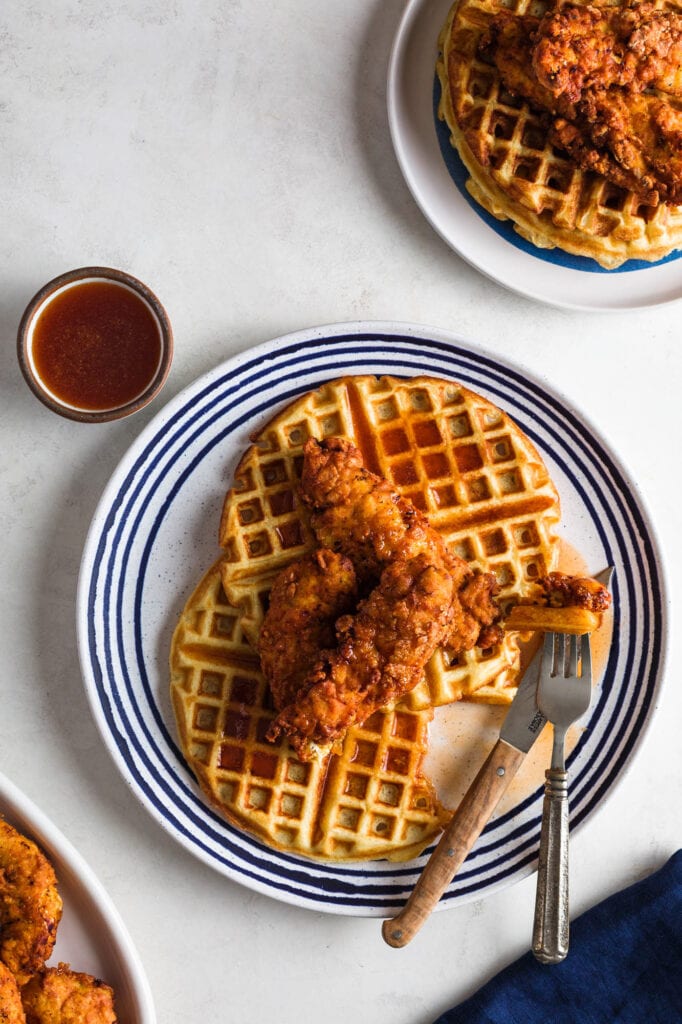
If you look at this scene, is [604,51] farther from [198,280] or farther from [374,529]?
[374,529]

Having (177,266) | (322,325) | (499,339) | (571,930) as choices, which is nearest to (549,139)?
(499,339)

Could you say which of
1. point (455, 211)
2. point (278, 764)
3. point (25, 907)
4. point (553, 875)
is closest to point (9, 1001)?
point (25, 907)

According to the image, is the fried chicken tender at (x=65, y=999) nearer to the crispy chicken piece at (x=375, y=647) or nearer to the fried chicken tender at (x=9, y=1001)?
the fried chicken tender at (x=9, y=1001)

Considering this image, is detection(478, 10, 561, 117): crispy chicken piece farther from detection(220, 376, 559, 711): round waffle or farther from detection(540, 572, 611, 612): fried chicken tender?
detection(540, 572, 611, 612): fried chicken tender

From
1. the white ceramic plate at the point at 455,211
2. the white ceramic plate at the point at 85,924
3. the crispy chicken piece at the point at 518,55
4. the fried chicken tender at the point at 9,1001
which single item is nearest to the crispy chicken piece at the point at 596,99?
the crispy chicken piece at the point at 518,55

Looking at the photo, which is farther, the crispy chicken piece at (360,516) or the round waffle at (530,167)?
the round waffle at (530,167)

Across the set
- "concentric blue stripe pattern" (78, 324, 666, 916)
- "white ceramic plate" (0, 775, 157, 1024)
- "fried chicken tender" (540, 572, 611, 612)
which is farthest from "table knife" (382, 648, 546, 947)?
"white ceramic plate" (0, 775, 157, 1024)

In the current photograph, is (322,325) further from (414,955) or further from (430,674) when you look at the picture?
(414,955)
